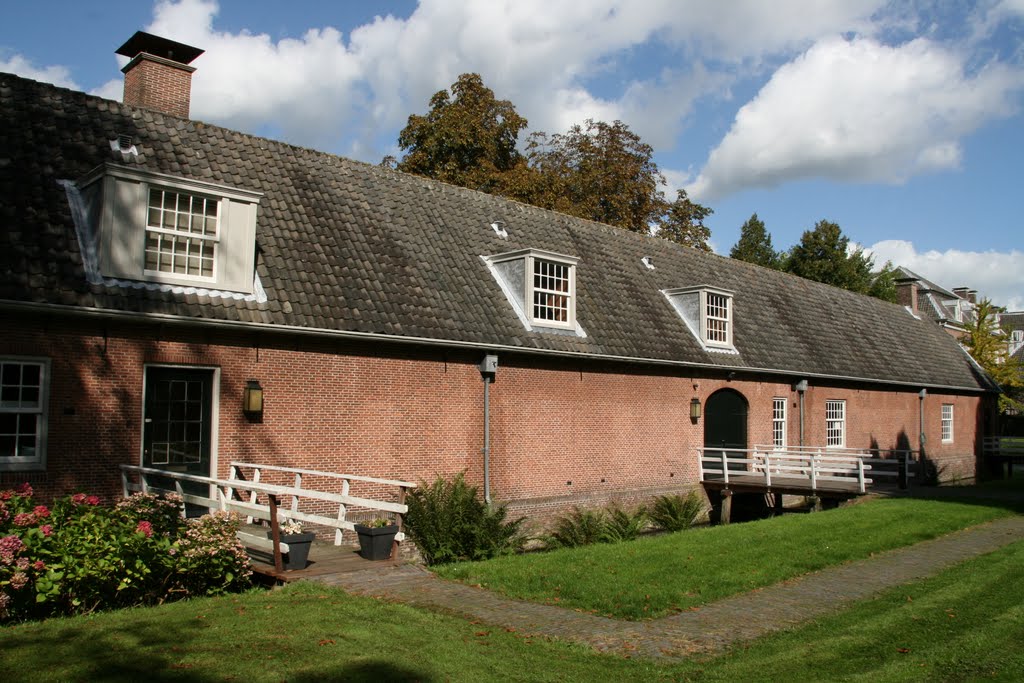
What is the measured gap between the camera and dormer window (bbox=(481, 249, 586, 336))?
18469 mm

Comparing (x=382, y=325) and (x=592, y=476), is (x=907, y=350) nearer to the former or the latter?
(x=592, y=476)

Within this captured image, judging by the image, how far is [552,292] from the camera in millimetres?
19062

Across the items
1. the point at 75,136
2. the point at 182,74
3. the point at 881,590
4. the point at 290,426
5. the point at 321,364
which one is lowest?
the point at 881,590

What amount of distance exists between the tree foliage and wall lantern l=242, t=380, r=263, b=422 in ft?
64.8

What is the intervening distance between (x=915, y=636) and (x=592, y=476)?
1139 centimetres

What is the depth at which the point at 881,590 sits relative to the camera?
1109cm

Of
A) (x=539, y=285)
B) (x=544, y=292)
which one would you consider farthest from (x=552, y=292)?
(x=539, y=285)

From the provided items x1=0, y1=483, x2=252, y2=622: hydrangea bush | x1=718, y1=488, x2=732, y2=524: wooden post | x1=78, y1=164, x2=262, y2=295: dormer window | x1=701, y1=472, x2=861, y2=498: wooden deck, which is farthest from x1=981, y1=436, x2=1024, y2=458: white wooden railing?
x1=0, y1=483, x2=252, y2=622: hydrangea bush

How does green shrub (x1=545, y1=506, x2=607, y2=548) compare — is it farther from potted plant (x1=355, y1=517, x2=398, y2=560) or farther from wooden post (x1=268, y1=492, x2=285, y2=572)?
wooden post (x1=268, y1=492, x2=285, y2=572)

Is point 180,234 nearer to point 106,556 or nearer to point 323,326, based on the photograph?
point 323,326

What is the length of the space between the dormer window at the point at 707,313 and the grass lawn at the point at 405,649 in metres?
14.0

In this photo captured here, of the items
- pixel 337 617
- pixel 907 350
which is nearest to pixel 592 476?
pixel 337 617

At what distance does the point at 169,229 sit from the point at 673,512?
1337cm

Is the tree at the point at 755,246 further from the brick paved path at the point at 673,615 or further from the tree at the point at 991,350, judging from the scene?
the brick paved path at the point at 673,615
